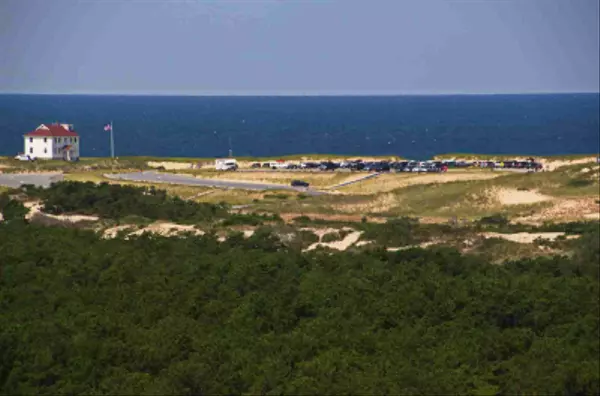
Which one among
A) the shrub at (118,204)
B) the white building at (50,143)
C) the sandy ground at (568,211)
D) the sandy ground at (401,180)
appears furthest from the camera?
the white building at (50,143)

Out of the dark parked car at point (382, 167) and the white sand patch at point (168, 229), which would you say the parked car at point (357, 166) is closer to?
the dark parked car at point (382, 167)

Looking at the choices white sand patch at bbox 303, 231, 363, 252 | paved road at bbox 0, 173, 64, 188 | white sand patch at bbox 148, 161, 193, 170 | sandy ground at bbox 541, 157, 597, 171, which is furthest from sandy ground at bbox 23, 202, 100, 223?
sandy ground at bbox 541, 157, 597, 171

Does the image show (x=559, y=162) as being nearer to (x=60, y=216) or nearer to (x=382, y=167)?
(x=382, y=167)

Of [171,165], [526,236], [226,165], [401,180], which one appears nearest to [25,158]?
[171,165]

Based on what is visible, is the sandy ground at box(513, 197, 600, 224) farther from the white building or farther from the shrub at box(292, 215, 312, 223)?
the white building

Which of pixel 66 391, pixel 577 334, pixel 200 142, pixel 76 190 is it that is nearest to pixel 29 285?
pixel 66 391

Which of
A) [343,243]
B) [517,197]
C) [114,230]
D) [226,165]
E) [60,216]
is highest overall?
[226,165]

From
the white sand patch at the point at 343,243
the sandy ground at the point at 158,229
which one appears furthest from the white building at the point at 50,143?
the white sand patch at the point at 343,243
